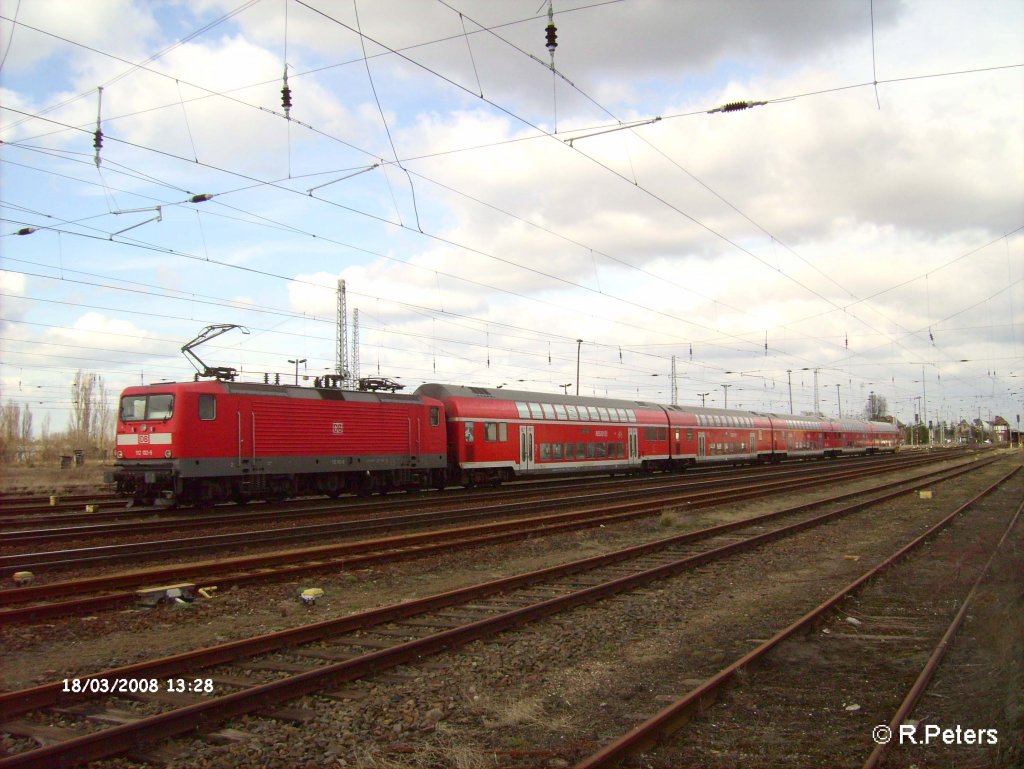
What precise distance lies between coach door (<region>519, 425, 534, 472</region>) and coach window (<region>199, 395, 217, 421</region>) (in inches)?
538

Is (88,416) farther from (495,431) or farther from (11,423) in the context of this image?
(495,431)

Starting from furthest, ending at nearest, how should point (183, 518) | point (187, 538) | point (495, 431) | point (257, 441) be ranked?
point (495, 431), point (257, 441), point (183, 518), point (187, 538)

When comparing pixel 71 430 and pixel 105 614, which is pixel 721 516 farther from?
pixel 71 430

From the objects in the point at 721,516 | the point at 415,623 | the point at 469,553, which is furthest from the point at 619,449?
the point at 415,623

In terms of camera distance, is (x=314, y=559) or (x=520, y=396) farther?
(x=520, y=396)

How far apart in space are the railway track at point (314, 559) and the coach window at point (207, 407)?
18.0 feet

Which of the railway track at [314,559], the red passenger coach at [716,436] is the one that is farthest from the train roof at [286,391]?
the red passenger coach at [716,436]

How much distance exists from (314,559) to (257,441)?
26.9 ft

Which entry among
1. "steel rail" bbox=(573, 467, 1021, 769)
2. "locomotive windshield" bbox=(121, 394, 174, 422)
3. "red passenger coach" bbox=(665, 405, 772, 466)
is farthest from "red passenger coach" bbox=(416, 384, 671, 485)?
"steel rail" bbox=(573, 467, 1021, 769)

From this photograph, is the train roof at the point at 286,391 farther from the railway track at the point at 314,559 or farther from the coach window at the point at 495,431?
the railway track at the point at 314,559

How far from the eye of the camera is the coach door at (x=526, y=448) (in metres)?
30.0

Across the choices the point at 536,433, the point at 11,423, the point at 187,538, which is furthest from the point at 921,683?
the point at 11,423

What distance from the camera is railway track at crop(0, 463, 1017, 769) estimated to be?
518 centimetres

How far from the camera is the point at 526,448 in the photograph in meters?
30.3
